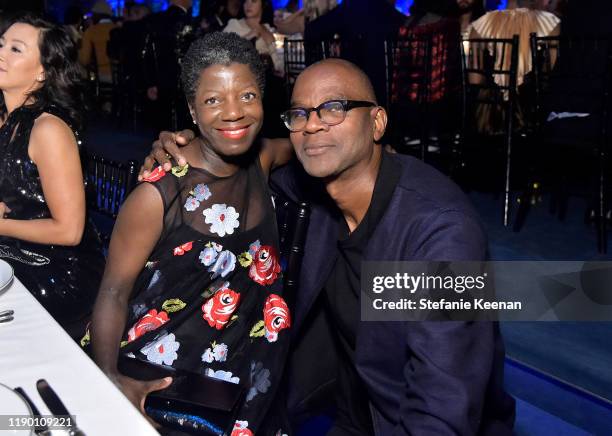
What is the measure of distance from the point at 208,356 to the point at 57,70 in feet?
3.35

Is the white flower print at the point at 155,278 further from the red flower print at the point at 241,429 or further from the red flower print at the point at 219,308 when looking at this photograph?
the red flower print at the point at 241,429

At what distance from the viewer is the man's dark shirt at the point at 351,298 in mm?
1297

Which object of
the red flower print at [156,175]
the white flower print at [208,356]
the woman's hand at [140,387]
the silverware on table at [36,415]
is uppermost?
the red flower print at [156,175]

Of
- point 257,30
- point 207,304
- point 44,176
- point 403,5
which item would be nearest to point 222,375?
point 207,304

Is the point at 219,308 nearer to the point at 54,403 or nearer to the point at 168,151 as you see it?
the point at 168,151

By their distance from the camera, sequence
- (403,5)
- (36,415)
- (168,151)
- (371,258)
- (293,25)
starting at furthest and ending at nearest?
(403,5), (293,25), (168,151), (371,258), (36,415)

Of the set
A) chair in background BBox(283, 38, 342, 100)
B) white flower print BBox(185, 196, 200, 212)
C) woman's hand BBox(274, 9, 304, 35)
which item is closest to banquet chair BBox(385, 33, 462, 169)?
chair in background BBox(283, 38, 342, 100)

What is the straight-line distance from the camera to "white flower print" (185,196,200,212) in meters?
1.41

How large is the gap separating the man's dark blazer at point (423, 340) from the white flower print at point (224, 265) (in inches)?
6.6

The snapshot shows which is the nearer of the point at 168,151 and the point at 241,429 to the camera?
the point at 241,429

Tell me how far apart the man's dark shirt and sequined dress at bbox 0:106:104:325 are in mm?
766

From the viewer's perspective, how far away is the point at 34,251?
1.78 meters

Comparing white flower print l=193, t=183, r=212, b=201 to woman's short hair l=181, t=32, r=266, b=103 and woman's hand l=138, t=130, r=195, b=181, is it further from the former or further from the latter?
woman's short hair l=181, t=32, r=266, b=103
